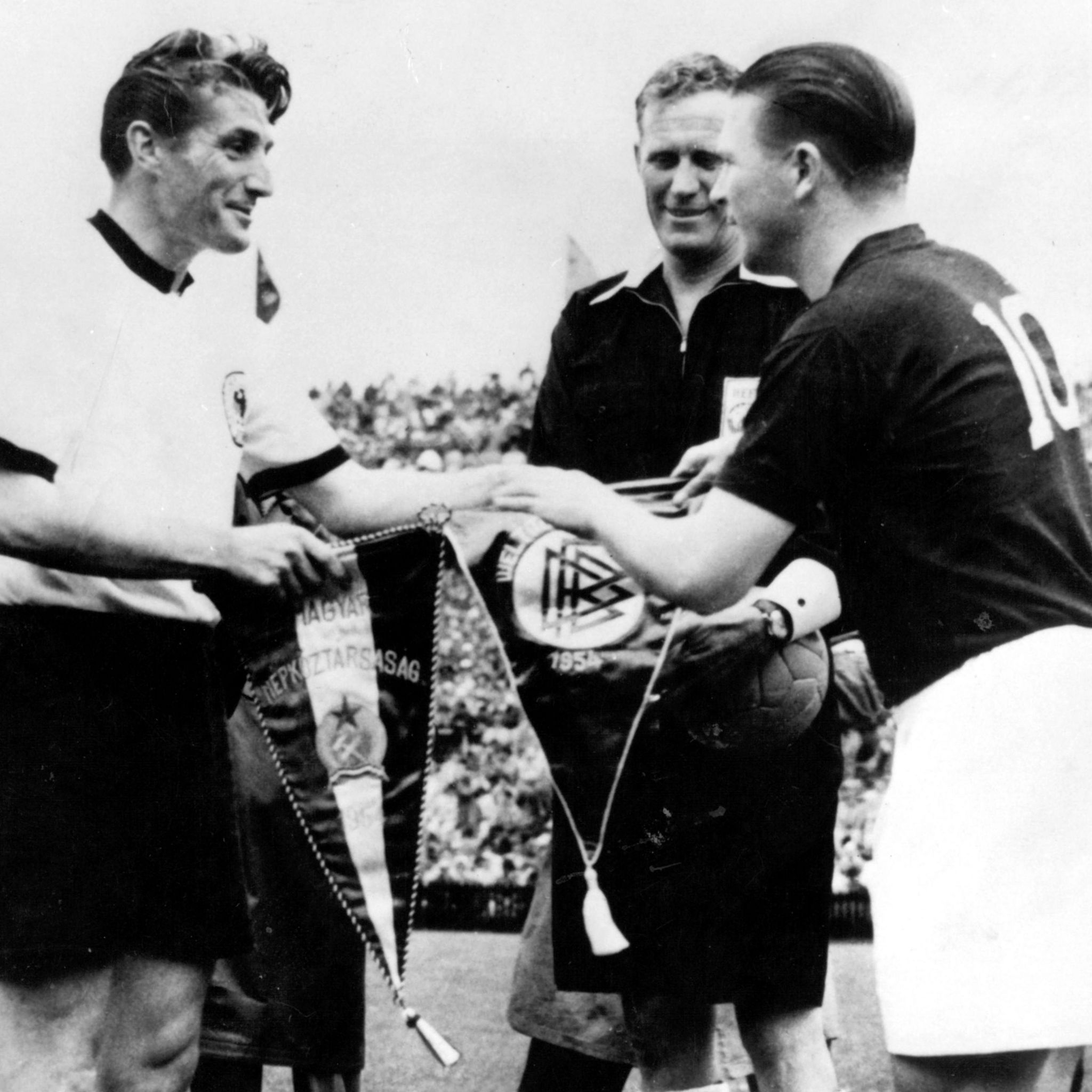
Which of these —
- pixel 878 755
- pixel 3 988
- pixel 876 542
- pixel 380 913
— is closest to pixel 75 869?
pixel 3 988

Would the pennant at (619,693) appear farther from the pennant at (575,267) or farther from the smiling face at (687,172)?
the pennant at (575,267)

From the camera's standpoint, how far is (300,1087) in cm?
305

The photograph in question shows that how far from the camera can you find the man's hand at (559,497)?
7.88 feet

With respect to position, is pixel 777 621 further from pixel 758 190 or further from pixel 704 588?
pixel 758 190

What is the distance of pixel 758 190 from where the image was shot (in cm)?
236

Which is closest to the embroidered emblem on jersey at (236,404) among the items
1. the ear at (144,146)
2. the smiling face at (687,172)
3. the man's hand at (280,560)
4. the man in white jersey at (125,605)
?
the man in white jersey at (125,605)

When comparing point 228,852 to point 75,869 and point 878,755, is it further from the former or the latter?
point 878,755

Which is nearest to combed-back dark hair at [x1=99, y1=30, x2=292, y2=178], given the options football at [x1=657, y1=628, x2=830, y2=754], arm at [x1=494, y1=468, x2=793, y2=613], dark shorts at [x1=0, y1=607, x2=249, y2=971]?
dark shorts at [x1=0, y1=607, x2=249, y2=971]

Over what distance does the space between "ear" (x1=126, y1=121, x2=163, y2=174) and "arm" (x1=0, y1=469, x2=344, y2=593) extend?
66cm

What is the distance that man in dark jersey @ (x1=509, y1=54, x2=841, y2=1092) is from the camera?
2.65 m

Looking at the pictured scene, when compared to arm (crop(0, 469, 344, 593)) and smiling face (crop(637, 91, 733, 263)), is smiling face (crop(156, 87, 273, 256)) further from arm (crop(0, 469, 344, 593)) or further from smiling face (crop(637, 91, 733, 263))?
smiling face (crop(637, 91, 733, 263))

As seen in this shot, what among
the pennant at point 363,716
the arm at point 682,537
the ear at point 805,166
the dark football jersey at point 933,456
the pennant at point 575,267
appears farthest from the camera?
the pennant at point 575,267

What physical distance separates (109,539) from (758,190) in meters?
1.22

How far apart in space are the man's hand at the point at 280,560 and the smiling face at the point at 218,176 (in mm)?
553
